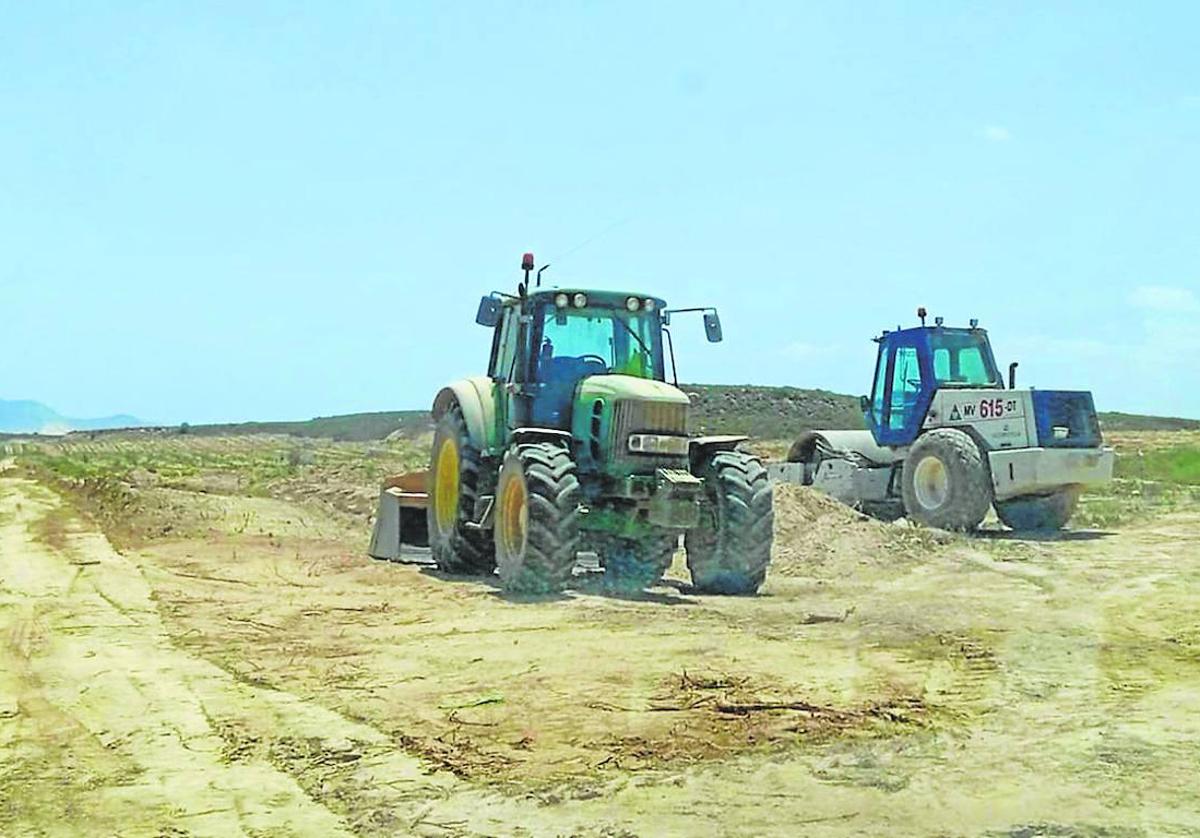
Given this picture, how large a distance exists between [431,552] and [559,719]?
8.22 m

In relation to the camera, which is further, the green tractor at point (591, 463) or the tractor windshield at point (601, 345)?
the tractor windshield at point (601, 345)

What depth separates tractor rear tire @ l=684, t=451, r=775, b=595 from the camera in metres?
12.1

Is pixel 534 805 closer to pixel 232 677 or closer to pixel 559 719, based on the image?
pixel 559 719

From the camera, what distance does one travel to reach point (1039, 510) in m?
18.7

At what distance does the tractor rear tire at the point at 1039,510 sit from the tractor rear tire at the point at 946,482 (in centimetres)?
92

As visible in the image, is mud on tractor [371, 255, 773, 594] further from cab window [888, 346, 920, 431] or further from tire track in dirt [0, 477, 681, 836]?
cab window [888, 346, 920, 431]

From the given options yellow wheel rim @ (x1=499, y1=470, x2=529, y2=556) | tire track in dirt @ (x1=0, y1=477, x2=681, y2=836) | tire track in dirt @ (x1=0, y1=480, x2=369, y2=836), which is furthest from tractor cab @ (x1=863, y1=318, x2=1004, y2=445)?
tire track in dirt @ (x1=0, y1=477, x2=681, y2=836)

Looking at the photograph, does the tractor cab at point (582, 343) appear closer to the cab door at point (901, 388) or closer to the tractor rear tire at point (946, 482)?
the tractor rear tire at point (946, 482)

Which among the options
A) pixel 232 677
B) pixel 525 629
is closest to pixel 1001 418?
pixel 525 629

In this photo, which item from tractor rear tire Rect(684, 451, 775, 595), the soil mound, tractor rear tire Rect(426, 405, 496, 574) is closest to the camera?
tractor rear tire Rect(684, 451, 775, 595)

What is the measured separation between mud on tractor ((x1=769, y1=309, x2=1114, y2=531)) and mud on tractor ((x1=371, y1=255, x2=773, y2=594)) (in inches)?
232

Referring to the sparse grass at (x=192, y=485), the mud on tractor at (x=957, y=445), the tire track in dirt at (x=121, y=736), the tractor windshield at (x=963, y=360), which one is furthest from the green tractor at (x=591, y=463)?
the tractor windshield at (x=963, y=360)

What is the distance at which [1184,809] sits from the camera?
5.31 metres

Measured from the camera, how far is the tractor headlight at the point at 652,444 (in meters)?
11.8
